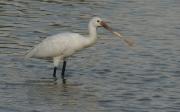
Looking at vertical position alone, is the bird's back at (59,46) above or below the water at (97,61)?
above

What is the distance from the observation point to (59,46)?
1452 centimetres

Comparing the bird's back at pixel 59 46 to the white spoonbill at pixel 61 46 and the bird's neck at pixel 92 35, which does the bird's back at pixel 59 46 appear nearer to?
the white spoonbill at pixel 61 46

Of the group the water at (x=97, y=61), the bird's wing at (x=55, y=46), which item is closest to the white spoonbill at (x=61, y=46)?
the bird's wing at (x=55, y=46)

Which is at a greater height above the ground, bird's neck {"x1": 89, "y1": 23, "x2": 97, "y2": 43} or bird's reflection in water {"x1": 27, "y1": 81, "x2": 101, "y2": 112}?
bird's neck {"x1": 89, "y1": 23, "x2": 97, "y2": 43}

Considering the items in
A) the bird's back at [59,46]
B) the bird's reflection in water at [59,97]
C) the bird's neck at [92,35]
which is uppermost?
the bird's neck at [92,35]

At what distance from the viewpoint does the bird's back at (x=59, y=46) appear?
14.5 meters

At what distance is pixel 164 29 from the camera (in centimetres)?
1872

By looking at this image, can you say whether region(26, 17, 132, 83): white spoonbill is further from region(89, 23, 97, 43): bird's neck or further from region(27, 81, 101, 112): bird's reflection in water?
region(27, 81, 101, 112): bird's reflection in water

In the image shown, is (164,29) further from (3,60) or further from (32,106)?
(32,106)

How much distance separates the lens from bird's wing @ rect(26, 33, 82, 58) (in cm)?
1452

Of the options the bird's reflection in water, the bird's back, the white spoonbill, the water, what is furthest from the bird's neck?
the bird's reflection in water

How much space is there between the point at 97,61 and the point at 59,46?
4.08ft

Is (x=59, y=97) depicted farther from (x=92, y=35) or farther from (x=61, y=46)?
(x=92, y=35)

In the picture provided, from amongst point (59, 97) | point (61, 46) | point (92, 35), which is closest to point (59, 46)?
point (61, 46)
